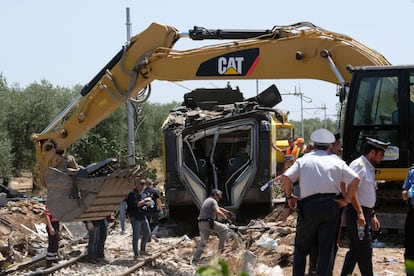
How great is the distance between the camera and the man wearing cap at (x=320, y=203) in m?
7.79

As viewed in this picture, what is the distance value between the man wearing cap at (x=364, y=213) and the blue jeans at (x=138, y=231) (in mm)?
6214

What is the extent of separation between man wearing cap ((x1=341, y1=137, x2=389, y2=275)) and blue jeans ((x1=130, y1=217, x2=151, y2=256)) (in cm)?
621

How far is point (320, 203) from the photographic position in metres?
7.77

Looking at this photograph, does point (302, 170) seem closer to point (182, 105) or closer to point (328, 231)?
point (328, 231)

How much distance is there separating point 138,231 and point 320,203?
22.5 ft

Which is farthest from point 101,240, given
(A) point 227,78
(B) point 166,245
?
(A) point 227,78

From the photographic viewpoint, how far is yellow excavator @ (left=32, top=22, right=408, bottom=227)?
1154cm

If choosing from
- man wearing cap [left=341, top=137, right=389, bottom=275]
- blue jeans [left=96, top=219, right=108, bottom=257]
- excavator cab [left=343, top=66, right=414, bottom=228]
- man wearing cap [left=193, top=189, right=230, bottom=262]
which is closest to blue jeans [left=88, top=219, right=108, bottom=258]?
blue jeans [left=96, top=219, right=108, bottom=257]

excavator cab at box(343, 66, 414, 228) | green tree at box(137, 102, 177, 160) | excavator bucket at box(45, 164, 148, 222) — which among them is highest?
excavator cab at box(343, 66, 414, 228)

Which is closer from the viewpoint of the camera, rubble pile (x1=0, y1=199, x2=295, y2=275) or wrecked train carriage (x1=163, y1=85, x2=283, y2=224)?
rubble pile (x1=0, y1=199, x2=295, y2=275)

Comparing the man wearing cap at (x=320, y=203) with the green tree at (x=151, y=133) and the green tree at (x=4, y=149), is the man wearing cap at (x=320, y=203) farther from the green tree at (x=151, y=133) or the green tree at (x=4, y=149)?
the green tree at (x=151, y=133)

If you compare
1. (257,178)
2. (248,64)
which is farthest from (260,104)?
(248,64)

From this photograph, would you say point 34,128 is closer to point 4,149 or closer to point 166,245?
point 4,149

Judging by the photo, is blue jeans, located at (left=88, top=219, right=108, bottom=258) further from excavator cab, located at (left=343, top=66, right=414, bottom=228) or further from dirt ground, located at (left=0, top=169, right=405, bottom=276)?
excavator cab, located at (left=343, top=66, right=414, bottom=228)
